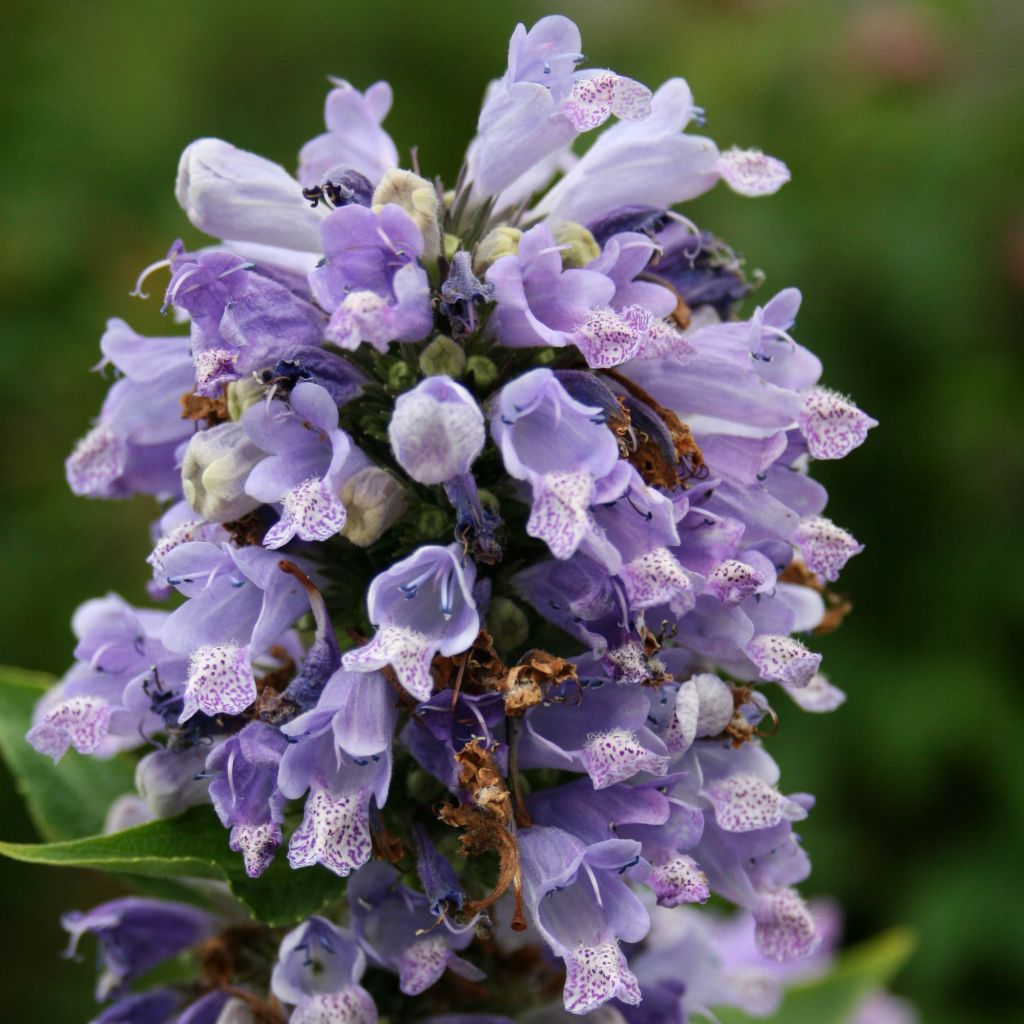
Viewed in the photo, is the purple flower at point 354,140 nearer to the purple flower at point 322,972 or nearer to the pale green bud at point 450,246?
the pale green bud at point 450,246

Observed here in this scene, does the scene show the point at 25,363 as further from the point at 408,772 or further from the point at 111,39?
the point at 408,772

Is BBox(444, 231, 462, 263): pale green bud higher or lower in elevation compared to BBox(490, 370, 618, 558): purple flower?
higher

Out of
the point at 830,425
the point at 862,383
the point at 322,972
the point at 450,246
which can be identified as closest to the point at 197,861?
the point at 322,972

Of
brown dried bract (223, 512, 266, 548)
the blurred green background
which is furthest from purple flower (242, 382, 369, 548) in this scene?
the blurred green background

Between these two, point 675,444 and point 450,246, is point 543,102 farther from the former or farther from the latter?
point 675,444

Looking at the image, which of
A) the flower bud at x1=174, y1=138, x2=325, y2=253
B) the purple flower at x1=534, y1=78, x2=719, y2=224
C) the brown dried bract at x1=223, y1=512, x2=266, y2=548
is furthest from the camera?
the purple flower at x1=534, y1=78, x2=719, y2=224

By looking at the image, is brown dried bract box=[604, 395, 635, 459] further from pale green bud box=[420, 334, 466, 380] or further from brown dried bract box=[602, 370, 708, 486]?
pale green bud box=[420, 334, 466, 380]
